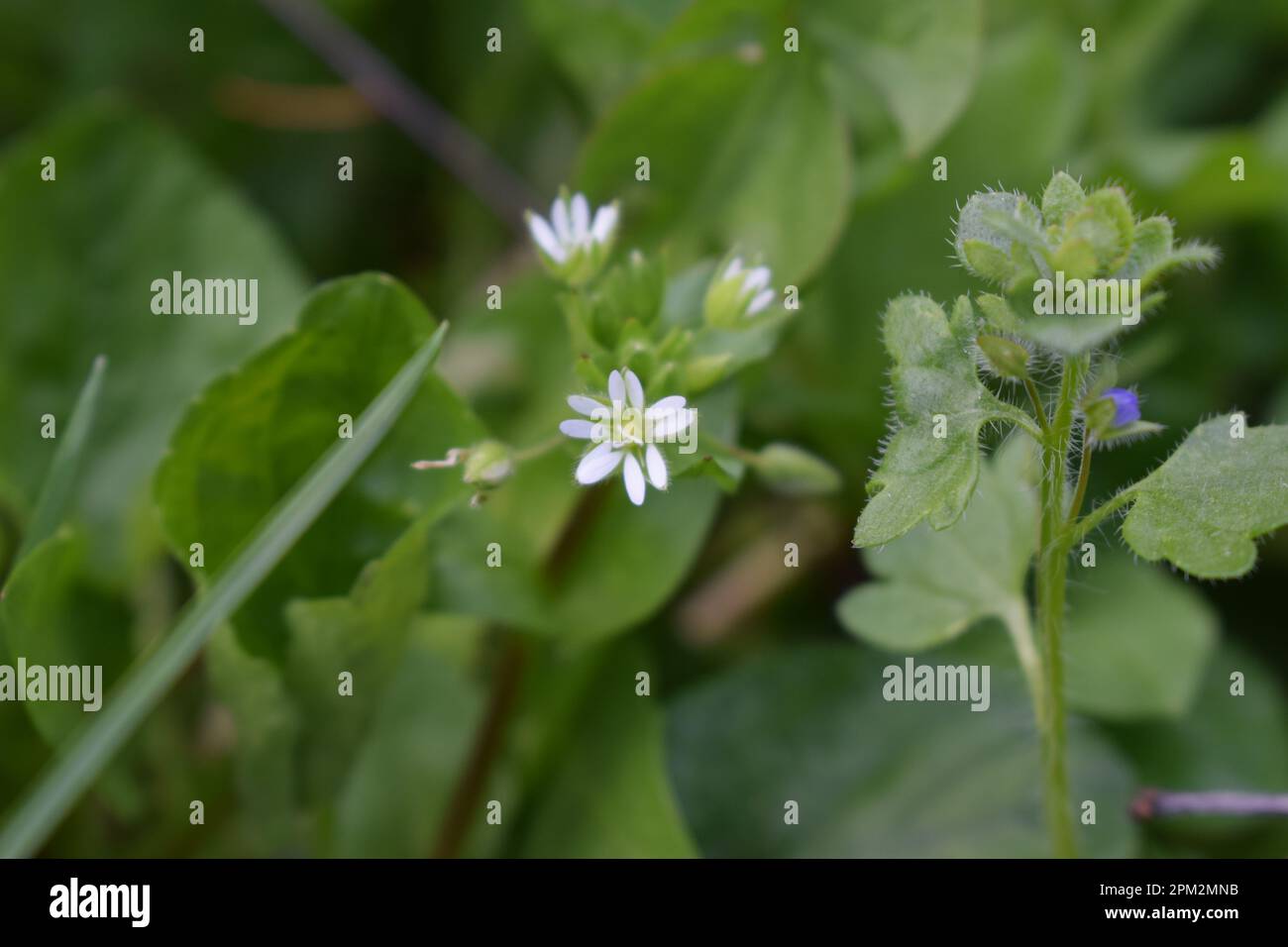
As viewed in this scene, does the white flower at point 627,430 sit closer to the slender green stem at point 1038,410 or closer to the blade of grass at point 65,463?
the slender green stem at point 1038,410

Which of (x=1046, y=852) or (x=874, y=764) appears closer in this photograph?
(x=1046, y=852)

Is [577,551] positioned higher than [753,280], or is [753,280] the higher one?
[753,280]

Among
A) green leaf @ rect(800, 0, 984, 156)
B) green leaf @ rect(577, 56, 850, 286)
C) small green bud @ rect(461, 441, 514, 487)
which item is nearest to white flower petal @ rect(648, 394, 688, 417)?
small green bud @ rect(461, 441, 514, 487)

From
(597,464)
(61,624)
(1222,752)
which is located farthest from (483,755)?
(1222,752)

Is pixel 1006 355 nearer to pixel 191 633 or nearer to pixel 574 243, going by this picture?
pixel 574 243
